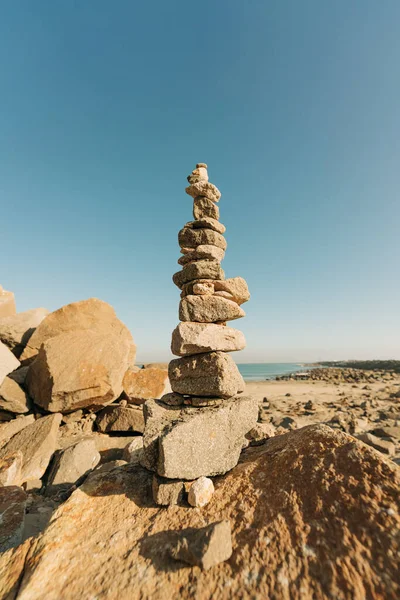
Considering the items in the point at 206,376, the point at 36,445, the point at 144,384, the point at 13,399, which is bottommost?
the point at 36,445

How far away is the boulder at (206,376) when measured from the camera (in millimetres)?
4527

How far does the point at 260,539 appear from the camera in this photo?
2.67 m

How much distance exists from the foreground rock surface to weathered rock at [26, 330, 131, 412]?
4283 mm

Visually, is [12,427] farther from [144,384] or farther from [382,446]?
[382,446]

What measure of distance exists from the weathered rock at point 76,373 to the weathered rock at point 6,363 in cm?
77

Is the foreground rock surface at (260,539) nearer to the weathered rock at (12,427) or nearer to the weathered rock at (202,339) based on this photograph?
the weathered rock at (202,339)

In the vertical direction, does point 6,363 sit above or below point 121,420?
above

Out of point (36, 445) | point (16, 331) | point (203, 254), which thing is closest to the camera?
point (203, 254)

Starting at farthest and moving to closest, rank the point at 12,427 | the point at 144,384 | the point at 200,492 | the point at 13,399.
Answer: the point at 144,384
the point at 13,399
the point at 12,427
the point at 200,492

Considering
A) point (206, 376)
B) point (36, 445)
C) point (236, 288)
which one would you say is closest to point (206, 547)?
point (206, 376)

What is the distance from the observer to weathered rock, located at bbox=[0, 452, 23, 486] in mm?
5633

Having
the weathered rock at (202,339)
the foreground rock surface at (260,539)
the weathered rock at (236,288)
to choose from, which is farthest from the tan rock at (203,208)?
the foreground rock surface at (260,539)

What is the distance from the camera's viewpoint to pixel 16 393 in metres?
8.27

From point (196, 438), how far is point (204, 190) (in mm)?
4791
